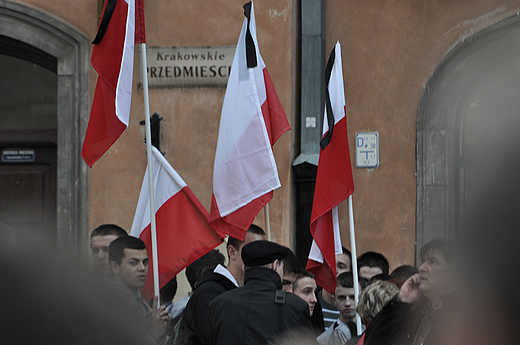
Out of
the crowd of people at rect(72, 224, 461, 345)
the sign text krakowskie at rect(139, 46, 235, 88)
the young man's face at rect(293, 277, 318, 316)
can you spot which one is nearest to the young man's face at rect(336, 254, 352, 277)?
the crowd of people at rect(72, 224, 461, 345)

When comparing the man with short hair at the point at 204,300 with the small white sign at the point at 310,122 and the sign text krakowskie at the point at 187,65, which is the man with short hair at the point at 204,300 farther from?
the sign text krakowskie at the point at 187,65

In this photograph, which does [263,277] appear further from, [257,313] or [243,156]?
[243,156]

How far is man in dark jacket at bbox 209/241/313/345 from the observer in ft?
8.79

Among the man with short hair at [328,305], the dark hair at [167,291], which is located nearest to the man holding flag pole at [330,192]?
the man with short hair at [328,305]

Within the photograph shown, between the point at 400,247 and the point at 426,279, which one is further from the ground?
the point at 426,279

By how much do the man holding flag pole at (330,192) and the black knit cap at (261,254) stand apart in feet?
3.80

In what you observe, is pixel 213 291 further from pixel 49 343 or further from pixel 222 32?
pixel 222 32

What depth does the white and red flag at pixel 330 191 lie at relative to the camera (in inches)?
162

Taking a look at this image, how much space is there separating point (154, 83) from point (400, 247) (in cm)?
311

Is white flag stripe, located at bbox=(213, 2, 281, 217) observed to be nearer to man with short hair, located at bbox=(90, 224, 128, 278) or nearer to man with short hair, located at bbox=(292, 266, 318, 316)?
man with short hair, located at bbox=(292, 266, 318, 316)

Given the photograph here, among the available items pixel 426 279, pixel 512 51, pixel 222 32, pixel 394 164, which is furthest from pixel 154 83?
pixel 426 279

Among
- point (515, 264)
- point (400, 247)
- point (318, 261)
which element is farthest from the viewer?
point (400, 247)

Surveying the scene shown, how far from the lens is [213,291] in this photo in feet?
10.7

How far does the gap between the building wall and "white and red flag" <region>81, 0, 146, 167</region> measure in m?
2.40
